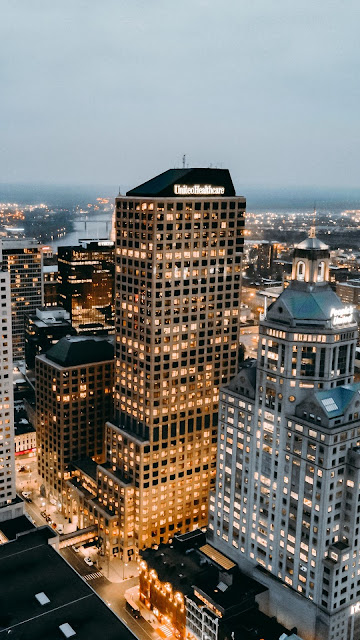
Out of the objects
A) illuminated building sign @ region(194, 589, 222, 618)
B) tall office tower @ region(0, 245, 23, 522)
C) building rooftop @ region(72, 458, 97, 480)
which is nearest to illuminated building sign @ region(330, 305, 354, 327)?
illuminated building sign @ region(194, 589, 222, 618)

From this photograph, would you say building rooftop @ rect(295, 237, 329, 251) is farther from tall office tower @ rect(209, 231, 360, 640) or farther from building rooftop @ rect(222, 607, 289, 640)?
building rooftop @ rect(222, 607, 289, 640)

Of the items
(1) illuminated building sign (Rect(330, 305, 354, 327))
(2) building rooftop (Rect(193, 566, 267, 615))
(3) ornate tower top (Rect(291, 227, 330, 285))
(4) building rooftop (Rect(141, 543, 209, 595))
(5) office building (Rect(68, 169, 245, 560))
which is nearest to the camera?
(2) building rooftop (Rect(193, 566, 267, 615))

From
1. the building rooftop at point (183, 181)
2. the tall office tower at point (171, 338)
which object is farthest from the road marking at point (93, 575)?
the building rooftop at point (183, 181)

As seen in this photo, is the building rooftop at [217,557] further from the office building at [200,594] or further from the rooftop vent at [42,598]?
the rooftop vent at [42,598]

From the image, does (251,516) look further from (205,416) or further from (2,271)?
(2,271)

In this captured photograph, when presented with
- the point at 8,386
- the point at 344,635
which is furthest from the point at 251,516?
the point at 8,386

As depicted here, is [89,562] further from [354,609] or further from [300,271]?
[300,271]

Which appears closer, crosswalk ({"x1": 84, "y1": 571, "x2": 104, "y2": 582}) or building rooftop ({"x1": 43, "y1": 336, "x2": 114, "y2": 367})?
Result: crosswalk ({"x1": 84, "y1": 571, "x2": 104, "y2": 582})

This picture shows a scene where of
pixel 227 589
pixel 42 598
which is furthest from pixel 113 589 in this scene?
pixel 227 589
